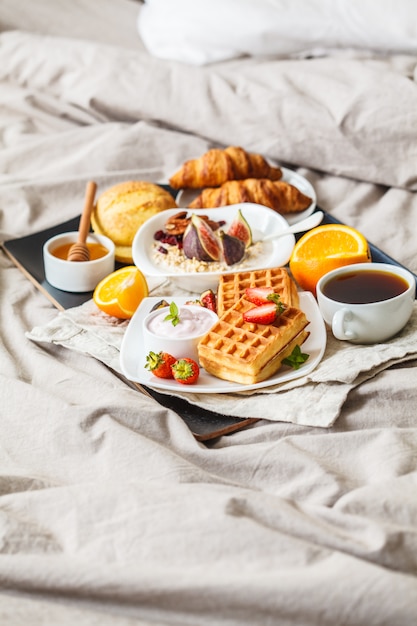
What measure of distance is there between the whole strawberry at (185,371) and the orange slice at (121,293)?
0.33 m

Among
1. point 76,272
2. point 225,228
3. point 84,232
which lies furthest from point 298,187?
point 76,272

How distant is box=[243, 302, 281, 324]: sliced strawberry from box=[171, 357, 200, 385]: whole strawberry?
18 cm

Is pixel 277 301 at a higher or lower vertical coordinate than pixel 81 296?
higher

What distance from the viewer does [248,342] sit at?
5.32ft

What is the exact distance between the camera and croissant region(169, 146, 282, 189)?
248 centimetres

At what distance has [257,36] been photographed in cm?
289

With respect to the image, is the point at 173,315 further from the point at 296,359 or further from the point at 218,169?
the point at 218,169

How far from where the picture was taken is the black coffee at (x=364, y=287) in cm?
174

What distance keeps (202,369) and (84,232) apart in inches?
28.4

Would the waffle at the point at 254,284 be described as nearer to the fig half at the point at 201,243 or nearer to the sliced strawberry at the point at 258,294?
the sliced strawberry at the point at 258,294

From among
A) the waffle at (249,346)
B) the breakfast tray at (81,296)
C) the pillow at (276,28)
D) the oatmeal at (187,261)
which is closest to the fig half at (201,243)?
the oatmeal at (187,261)

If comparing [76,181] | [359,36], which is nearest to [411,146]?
[359,36]

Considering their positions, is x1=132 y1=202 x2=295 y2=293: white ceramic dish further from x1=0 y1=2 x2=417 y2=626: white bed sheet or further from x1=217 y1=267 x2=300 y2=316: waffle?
x1=0 y1=2 x2=417 y2=626: white bed sheet

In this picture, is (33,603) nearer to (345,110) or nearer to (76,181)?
(76,181)
